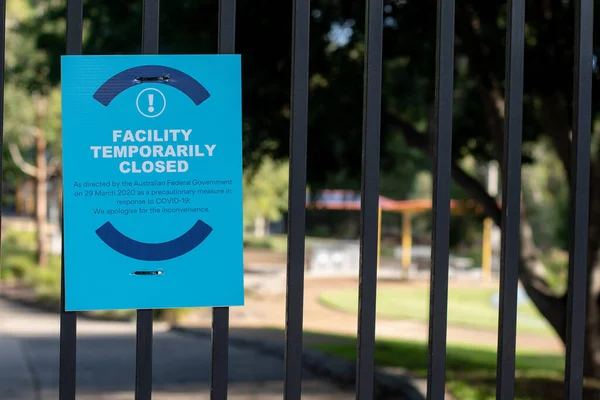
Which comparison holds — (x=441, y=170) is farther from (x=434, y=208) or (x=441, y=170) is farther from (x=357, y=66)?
(x=357, y=66)

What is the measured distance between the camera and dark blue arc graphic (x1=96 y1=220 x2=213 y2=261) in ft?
6.98

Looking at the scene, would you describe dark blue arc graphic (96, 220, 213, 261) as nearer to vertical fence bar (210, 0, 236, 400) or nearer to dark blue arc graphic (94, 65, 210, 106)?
vertical fence bar (210, 0, 236, 400)

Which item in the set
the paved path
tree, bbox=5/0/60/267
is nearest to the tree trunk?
tree, bbox=5/0/60/267

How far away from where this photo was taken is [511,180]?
7.91 feet

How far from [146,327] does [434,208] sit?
813mm

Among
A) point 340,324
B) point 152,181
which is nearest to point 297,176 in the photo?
point 152,181

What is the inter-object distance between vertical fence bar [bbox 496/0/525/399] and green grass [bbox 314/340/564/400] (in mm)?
5768

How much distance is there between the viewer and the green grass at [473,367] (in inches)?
331

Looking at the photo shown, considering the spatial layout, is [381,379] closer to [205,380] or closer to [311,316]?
[205,380]

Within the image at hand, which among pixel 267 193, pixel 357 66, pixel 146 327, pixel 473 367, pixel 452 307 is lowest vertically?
pixel 452 307

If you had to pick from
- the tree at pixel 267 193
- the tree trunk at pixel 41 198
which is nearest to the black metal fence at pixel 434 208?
the tree trunk at pixel 41 198

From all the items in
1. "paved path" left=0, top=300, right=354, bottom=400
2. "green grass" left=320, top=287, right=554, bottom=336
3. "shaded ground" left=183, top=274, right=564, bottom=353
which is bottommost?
"green grass" left=320, top=287, right=554, bottom=336

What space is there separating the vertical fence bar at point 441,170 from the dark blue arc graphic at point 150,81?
0.63 m

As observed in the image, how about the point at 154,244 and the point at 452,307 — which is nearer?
the point at 154,244
